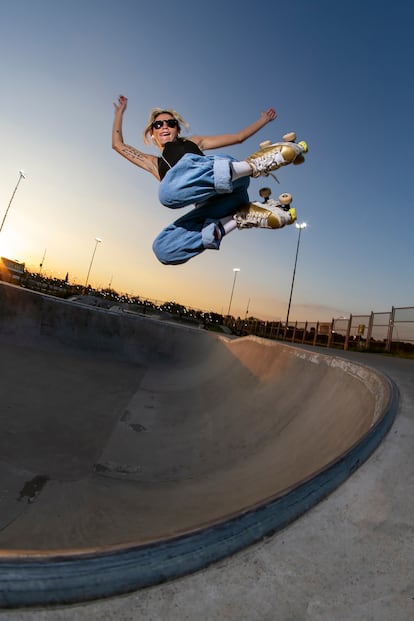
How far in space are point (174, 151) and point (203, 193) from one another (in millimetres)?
723

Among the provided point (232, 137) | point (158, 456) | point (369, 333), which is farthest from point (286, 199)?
point (369, 333)

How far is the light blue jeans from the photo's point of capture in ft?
9.62

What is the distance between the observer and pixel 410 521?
1065 millimetres

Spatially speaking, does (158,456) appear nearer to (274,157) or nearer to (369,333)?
(274,157)

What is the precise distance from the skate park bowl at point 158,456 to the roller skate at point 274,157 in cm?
203

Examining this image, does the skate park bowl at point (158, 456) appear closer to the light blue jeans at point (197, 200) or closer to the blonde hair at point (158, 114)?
the light blue jeans at point (197, 200)

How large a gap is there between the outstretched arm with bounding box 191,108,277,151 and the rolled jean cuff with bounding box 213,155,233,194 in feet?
2.47

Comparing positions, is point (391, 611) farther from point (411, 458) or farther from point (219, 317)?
point (219, 317)

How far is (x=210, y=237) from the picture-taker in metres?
3.32

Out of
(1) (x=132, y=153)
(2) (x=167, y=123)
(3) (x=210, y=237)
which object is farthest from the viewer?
(1) (x=132, y=153)

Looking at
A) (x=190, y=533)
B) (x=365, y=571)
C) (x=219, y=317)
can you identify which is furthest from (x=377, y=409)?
(x=219, y=317)

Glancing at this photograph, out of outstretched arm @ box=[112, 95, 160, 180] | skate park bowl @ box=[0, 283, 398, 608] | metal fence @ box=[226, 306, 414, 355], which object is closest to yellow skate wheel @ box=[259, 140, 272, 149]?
outstretched arm @ box=[112, 95, 160, 180]

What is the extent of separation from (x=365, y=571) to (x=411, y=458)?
654mm

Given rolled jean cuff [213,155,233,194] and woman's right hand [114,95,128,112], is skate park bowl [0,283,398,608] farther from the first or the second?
woman's right hand [114,95,128,112]
